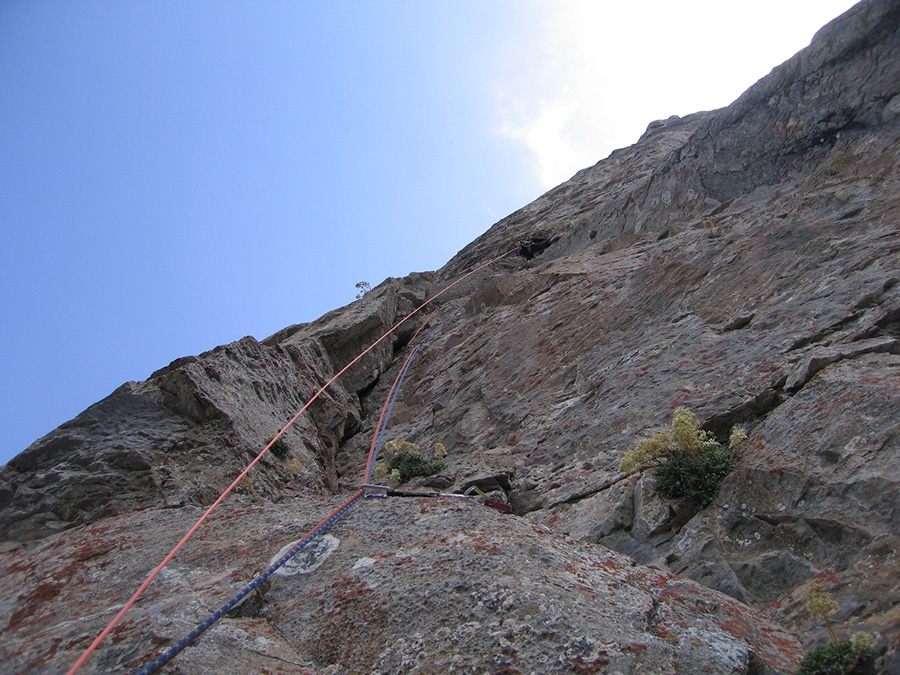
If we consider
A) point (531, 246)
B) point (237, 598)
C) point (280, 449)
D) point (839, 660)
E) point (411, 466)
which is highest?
point (531, 246)

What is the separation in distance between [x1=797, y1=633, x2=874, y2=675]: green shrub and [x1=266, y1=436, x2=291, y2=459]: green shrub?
8222mm

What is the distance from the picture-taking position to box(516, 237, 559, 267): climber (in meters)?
22.1

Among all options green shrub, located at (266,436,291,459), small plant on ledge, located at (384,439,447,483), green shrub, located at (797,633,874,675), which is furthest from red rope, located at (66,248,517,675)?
green shrub, located at (797,633,874,675)

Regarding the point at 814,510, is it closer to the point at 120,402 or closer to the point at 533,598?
the point at 533,598

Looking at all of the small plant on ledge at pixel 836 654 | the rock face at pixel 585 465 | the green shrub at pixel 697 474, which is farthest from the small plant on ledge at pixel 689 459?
the small plant on ledge at pixel 836 654

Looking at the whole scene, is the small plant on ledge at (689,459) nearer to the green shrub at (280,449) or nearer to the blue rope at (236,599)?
the blue rope at (236,599)

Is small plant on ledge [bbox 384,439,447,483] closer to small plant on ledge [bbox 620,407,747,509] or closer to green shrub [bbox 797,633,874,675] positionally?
small plant on ledge [bbox 620,407,747,509]

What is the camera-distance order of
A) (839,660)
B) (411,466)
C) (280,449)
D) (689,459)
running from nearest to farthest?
1. (839,660)
2. (689,459)
3. (411,466)
4. (280,449)

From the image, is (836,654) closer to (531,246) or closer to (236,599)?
→ (236,599)

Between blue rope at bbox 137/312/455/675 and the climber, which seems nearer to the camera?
blue rope at bbox 137/312/455/675

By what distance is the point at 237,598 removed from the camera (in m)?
5.00

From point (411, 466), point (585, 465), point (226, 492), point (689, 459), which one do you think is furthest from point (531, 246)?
point (226, 492)

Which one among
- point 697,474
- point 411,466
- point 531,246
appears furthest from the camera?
point 531,246

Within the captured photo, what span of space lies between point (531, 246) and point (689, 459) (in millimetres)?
16584
